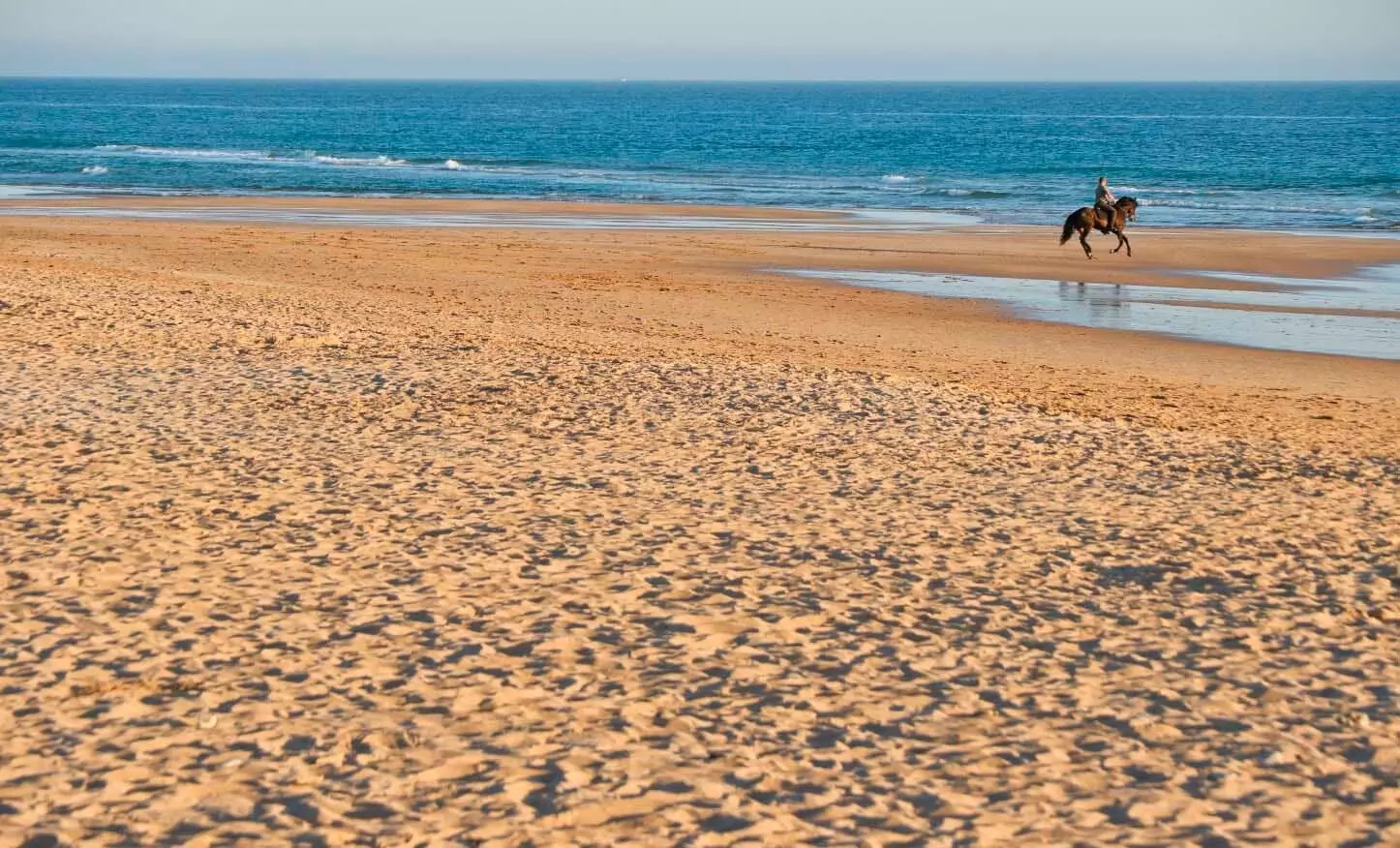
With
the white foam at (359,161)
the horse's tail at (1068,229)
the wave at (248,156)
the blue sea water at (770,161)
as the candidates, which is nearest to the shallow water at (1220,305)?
the horse's tail at (1068,229)

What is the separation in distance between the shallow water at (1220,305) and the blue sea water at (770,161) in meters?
12.9

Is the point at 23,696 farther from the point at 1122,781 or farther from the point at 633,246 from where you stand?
the point at 633,246

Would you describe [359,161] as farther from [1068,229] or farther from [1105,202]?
[1105,202]

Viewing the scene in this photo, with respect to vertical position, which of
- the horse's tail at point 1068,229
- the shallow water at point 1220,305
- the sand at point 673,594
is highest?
the horse's tail at point 1068,229

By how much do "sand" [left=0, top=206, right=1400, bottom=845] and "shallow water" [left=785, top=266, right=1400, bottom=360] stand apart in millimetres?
2878

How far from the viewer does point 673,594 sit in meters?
7.17

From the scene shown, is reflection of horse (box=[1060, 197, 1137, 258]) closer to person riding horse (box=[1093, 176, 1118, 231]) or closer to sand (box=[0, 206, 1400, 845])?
person riding horse (box=[1093, 176, 1118, 231])

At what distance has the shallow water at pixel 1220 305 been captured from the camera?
57.5 feet

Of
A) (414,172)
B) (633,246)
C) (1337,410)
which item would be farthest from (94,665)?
(414,172)

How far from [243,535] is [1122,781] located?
466 cm

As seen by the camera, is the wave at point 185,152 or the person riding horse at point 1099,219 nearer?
the person riding horse at point 1099,219

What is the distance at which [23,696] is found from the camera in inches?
227

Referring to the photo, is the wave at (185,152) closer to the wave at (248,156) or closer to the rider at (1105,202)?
the wave at (248,156)

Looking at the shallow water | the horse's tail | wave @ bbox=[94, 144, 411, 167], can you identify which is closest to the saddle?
the horse's tail
